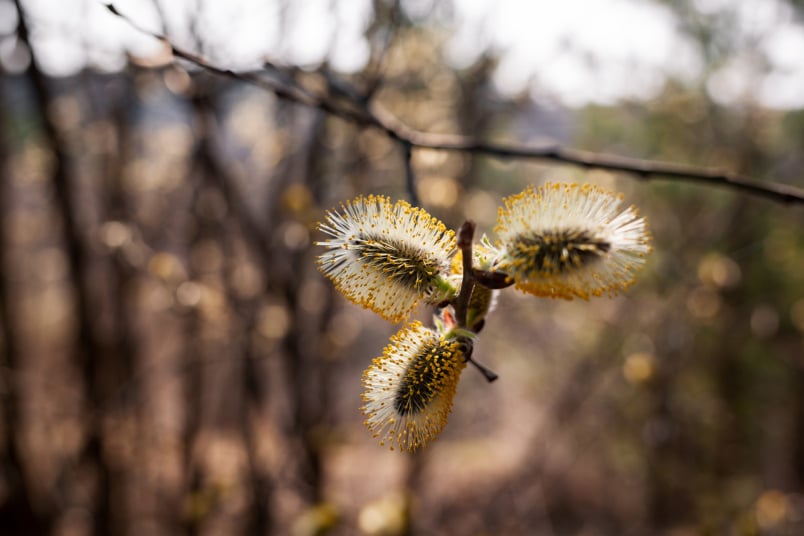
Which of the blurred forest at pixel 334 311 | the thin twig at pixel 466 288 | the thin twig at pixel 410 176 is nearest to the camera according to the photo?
the thin twig at pixel 466 288

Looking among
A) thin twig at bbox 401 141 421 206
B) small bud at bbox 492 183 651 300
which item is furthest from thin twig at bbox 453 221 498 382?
thin twig at bbox 401 141 421 206

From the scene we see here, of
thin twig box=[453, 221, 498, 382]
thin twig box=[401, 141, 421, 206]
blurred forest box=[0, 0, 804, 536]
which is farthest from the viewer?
blurred forest box=[0, 0, 804, 536]

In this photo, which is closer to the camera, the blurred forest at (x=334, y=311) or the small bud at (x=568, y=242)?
the small bud at (x=568, y=242)

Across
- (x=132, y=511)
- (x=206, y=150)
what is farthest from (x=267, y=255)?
(x=132, y=511)

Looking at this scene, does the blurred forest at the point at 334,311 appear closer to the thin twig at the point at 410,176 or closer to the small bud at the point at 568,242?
the thin twig at the point at 410,176

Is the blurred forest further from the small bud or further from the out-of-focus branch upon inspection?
the small bud

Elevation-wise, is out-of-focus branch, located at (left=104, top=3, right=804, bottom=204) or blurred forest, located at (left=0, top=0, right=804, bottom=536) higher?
out-of-focus branch, located at (left=104, top=3, right=804, bottom=204)

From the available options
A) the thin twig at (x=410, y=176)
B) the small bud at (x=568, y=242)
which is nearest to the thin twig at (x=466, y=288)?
the small bud at (x=568, y=242)

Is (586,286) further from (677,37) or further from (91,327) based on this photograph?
(677,37)
